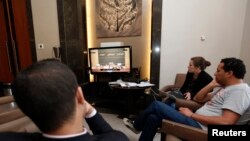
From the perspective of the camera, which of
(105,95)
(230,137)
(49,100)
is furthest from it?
(105,95)

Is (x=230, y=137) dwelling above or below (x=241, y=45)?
below

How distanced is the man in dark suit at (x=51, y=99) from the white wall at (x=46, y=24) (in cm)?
318

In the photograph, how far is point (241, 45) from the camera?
277 centimetres

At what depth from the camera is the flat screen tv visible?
312cm

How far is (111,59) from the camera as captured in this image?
3201 millimetres

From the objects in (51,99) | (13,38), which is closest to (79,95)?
(51,99)

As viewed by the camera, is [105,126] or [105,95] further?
[105,95]

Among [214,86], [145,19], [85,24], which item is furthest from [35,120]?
[85,24]

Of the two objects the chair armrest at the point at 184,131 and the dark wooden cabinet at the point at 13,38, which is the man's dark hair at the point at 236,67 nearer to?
the chair armrest at the point at 184,131

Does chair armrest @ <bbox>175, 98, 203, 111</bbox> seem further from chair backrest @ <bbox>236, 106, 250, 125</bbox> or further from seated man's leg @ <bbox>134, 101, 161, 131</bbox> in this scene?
chair backrest @ <bbox>236, 106, 250, 125</bbox>

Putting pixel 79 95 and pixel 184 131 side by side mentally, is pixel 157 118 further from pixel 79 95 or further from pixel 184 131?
pixel 79 95

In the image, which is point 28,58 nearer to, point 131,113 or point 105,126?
point 131,113

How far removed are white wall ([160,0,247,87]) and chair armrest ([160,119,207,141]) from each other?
1.80 meters

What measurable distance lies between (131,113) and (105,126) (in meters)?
2.12
